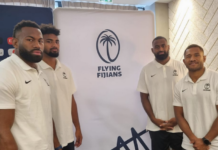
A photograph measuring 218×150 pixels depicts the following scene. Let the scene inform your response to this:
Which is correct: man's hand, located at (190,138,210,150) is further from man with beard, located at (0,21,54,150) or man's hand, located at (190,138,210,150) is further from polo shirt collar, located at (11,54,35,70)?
polo shirt collar, located at (11,54,35,70)

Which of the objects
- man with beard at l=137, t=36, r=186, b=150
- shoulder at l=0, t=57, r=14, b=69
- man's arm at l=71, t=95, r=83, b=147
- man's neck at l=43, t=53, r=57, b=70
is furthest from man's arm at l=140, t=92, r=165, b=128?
shoulder at l=0, t=57, r=14, b=69

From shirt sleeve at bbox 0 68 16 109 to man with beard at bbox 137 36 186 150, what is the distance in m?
1.26

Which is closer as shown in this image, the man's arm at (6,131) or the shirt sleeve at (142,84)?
the man's arm at (6,131)

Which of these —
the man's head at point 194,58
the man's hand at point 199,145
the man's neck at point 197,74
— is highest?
the man's head at point 194,58

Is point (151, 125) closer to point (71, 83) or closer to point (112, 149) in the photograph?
point (112, 149)

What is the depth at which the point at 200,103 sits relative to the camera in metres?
1.42

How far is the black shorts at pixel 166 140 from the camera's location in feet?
5.81

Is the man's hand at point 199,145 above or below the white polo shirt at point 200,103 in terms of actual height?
below

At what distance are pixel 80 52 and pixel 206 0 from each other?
2.29 meters

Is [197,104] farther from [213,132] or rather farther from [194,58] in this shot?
[194,58]

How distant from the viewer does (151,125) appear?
1840mm

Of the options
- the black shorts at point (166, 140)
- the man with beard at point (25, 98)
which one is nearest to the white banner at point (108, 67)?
the black shorts at point (166, 140)

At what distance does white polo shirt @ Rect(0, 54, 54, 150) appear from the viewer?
970 mm

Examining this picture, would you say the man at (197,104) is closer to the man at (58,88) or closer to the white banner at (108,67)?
the white banner at (108,67)
